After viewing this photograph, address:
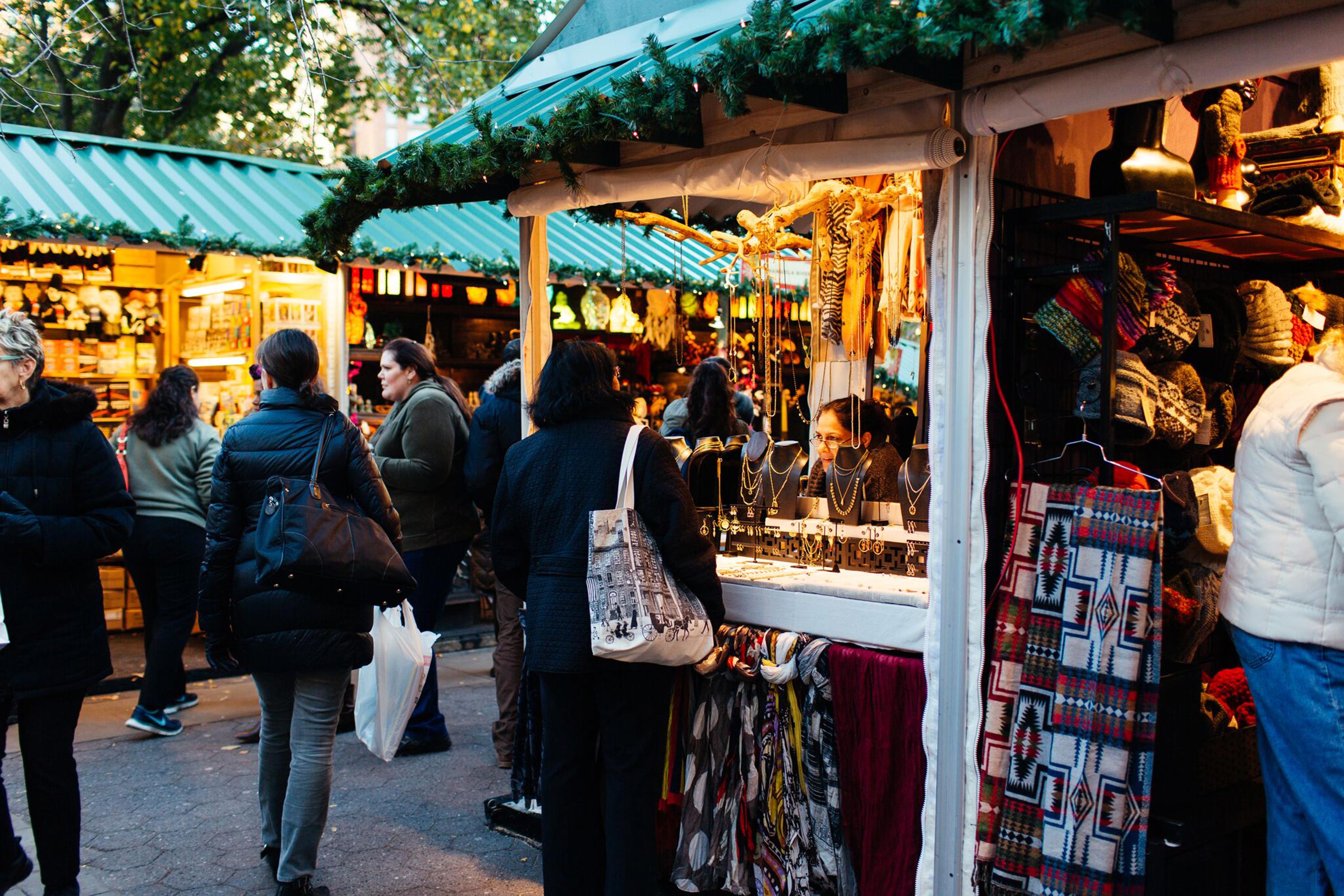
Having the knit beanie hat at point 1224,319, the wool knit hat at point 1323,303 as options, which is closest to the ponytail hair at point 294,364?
the knit beanie hat at point 1224,319

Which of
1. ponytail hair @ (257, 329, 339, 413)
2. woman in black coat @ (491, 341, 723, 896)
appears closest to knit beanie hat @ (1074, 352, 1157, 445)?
woman in black coat @ (491, 341, 723, 896)

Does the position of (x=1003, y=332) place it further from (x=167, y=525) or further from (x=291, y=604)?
(x=167, y=525)

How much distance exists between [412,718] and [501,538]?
7.32 ft

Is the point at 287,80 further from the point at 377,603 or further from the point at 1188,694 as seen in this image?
the point at 1188,694

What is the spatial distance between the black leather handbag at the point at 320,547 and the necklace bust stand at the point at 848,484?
1.43m

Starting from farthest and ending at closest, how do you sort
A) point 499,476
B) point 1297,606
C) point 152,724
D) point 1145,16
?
1. point 152,724
2. point 499,476
3. point 1297,606
4. point 1145,16

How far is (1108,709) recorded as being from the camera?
2879mm

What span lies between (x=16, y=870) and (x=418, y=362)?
2.59 meters

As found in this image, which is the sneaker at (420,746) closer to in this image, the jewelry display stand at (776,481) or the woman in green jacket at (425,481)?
the woman in green jacket at (425,481)

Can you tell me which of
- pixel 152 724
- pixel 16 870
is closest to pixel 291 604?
pixel 16 870

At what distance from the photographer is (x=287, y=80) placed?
14.3 metres

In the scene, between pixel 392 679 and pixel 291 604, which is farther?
pixel 392 679

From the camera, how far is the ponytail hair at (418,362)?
17.2 ft

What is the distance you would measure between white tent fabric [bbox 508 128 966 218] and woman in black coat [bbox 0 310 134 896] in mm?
1708
